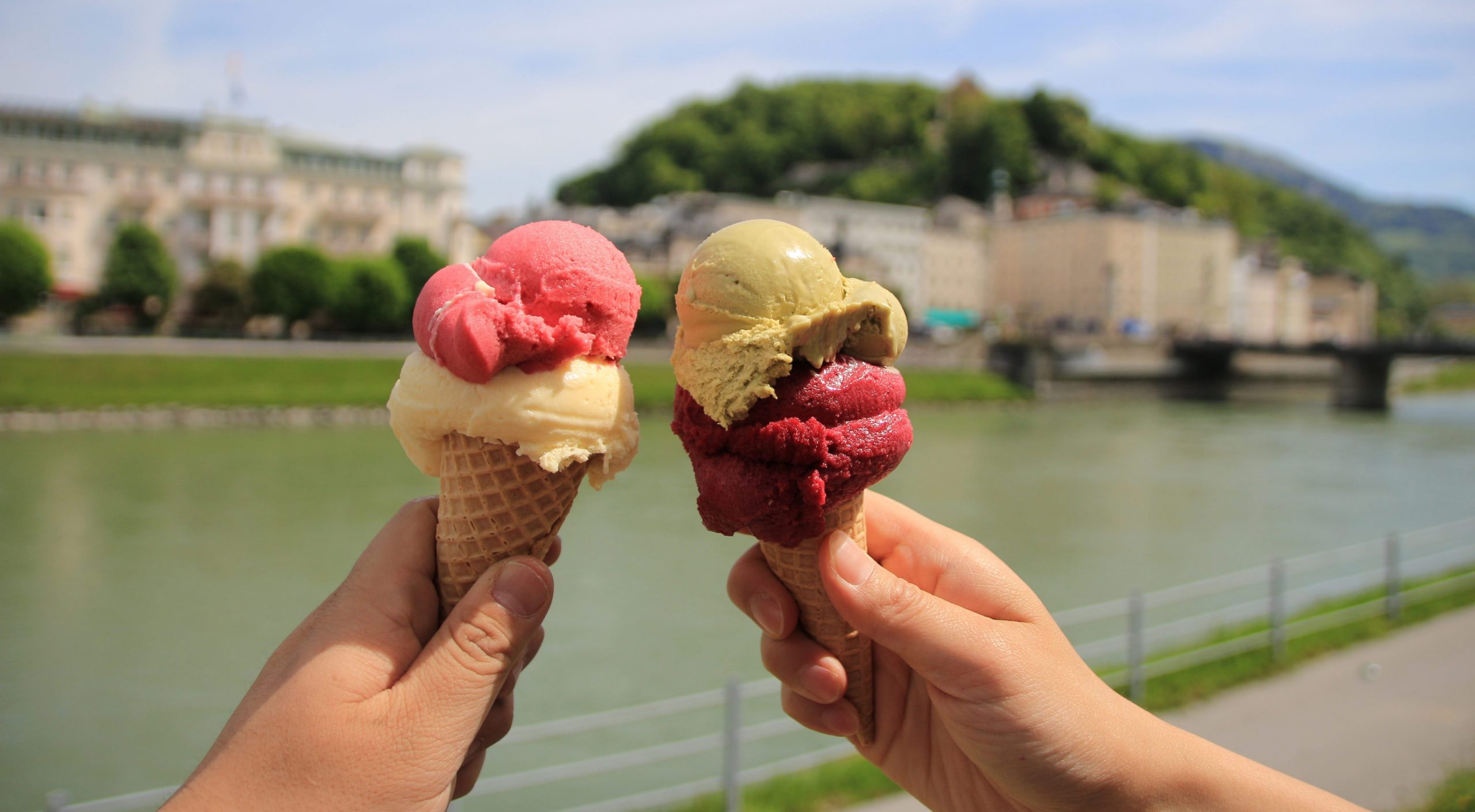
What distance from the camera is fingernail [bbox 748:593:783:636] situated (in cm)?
279

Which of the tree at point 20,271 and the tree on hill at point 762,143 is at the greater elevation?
the tree on hill at point 762,143

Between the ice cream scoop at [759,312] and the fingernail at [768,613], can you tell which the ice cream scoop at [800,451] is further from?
the fingernail at [768,613]

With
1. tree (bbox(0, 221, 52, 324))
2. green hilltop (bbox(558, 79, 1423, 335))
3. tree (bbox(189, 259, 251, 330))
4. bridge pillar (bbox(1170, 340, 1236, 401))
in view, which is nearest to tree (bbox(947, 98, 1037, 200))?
green hilltop (bbox(558, 79, 1423, 335))

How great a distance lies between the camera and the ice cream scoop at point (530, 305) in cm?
242

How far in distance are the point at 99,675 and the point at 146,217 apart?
166 ft

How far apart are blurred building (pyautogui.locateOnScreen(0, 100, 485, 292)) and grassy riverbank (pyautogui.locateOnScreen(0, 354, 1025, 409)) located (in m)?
17.7

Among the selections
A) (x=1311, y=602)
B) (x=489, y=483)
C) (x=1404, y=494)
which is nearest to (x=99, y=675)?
(x=489, y=483)

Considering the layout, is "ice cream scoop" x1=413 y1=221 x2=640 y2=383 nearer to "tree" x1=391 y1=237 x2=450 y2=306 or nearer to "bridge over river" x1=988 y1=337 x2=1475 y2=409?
"tree" x1=391 y1=237 x2=450 y2=306

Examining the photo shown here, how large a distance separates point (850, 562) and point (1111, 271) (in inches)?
3182

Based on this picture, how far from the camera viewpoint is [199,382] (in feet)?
105

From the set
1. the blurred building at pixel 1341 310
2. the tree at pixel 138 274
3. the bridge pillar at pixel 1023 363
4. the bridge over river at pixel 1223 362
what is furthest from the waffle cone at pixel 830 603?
the blurred building at pixel 1341 310

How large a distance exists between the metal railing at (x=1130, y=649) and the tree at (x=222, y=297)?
44.0 m

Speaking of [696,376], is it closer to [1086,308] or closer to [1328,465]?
[1328,465]

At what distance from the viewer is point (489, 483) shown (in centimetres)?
258
